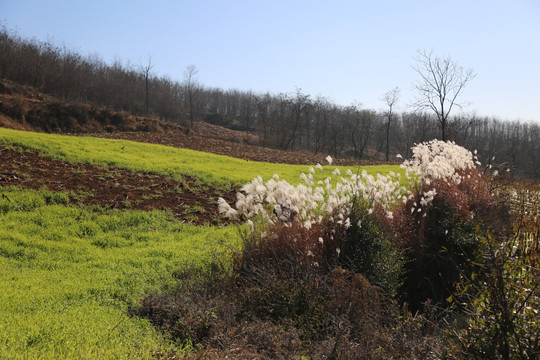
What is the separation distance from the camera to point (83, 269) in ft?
16.8

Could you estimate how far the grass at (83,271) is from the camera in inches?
123

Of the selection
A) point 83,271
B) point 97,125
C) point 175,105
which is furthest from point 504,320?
point 175,105

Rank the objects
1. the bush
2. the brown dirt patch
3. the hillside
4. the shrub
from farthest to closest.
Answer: the hillside
the brown dirt patch
the bush
the shrub

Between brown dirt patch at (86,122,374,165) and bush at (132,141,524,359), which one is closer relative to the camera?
bush at (132,141,524,359)

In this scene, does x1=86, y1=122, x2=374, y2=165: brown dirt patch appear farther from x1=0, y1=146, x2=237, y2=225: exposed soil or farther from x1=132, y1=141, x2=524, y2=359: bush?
x1=132, y1=141, x2=524, y2=359: bush

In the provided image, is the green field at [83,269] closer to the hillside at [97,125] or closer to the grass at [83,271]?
the grass at [83,271]

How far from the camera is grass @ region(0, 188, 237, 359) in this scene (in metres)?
3.12

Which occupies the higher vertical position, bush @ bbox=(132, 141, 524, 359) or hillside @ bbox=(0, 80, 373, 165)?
hillside @ bbox=(0, 80, 373, 165)

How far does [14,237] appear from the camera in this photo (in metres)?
5.84

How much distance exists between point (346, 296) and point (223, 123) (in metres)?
87.9

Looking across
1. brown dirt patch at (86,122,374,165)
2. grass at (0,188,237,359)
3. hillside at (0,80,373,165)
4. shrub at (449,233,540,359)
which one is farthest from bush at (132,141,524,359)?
hillside at (0,80,373,165)

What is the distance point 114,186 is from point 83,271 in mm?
4731

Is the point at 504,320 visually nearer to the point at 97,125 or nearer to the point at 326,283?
the point at 326,283

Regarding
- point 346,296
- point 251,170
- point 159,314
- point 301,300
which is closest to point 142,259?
point 159,314
